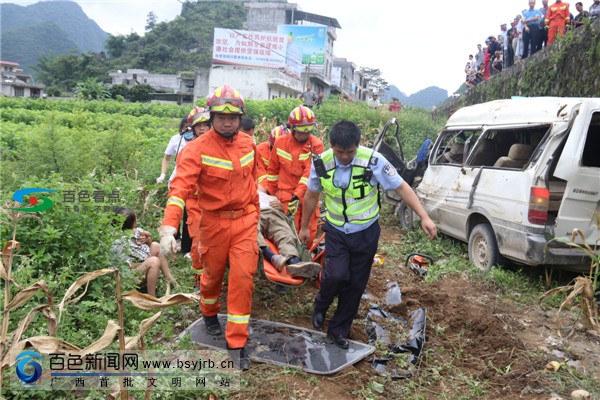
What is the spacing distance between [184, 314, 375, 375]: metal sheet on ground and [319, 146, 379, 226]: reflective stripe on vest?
99 cm

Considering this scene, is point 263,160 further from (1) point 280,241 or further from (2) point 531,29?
(2) point 531,29

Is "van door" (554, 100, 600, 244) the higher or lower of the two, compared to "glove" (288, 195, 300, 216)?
higher

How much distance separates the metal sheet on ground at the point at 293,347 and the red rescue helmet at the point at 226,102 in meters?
1.75

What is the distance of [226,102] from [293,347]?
1.96m

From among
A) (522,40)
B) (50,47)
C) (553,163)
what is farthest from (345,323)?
(50,47)

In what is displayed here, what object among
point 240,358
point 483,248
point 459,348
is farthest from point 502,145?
point 240,358

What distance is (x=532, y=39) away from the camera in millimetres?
12242

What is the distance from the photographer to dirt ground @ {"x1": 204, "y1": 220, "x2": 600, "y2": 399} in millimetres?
3367

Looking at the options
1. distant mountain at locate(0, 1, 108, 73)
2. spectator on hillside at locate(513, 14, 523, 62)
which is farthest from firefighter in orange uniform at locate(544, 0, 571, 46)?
distant mountain at locate(0, 1, 108, 73)

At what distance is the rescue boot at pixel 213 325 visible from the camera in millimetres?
3920

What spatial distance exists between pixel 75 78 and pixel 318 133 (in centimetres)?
Answer: 5162

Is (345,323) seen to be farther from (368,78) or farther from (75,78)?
(368,78)

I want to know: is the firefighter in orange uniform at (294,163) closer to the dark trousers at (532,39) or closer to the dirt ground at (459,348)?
the dirt ground at (459,348)

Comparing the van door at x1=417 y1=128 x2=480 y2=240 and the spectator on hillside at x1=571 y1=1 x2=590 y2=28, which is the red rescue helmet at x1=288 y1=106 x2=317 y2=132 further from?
the spectator on hillside at x1=571 y1=1 x2=590 y2=28
